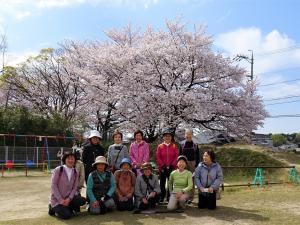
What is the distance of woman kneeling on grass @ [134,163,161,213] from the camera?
735 centimetres

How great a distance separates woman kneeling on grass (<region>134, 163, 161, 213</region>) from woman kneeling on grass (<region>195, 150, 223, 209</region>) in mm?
795

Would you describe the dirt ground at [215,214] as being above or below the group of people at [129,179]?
below

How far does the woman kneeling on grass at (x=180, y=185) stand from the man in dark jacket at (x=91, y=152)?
1.52 m

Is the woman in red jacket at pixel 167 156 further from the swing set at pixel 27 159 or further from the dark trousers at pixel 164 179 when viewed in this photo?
the swing set at pixel 27 159

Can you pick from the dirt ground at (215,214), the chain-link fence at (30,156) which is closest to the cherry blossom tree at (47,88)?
the chain-link fence at (30,156)

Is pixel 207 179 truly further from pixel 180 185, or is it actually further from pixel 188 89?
pixel 188 89

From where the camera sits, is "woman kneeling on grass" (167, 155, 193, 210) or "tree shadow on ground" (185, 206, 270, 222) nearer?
"tree shadow on ground" (185, 206, 270, 222)

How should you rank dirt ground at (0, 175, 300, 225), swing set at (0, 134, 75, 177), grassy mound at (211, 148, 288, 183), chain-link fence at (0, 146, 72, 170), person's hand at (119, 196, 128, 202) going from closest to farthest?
dirt ground at (0, 175, 300, 225)
person's hand at (119, 196, 128, 202)
grassy mound at (211, 148, 288, 183)
swing set at (0, 134, 75, 177)
chain-link fence at (0, 146, 72, 170)

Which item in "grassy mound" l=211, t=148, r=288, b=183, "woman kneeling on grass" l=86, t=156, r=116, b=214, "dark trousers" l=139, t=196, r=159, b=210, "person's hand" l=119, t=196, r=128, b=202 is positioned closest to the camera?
"woman kneeling on grass" l=86, t=156, r=116, b=214

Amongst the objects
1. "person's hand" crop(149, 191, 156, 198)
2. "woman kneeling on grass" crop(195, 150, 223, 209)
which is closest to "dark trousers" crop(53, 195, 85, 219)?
"person's hand" crop(149, 191, 156, 198)

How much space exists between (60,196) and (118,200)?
1045mm

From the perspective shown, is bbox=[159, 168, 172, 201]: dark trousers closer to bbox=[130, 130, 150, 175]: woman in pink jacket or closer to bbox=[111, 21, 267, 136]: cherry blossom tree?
bbox=[130, 130, 150, 175]: woman in pink jacket

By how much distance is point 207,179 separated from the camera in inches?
302

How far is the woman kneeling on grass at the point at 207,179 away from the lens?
7.40 metres
